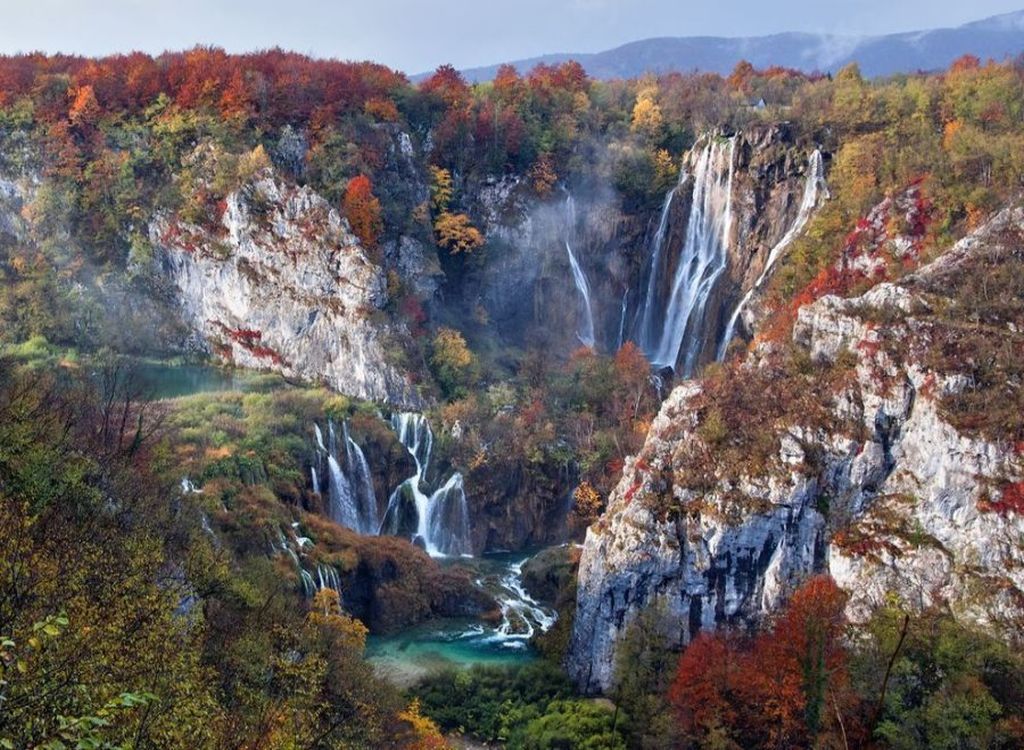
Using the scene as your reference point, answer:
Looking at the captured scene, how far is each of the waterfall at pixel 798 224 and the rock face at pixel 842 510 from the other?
15.9 meters

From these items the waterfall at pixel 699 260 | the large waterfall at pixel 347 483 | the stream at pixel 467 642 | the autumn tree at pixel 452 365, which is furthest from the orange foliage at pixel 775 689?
the autumn tree at pixel 452 365

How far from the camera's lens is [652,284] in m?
58.8

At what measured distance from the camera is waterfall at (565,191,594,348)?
60281mm

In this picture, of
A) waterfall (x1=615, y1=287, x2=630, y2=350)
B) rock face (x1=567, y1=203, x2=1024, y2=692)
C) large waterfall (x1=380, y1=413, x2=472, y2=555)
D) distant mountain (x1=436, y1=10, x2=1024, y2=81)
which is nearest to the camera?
rock face (x1=567, y1=203, x2=1024, y2=692)

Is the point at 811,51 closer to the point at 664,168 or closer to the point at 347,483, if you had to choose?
the point at 664,168

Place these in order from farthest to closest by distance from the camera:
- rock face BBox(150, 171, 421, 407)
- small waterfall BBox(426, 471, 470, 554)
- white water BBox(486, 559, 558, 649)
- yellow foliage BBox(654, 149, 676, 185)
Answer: yellow foliage BBox(654, 149, 676, 185)
rock face BBox(150, 171, 421, 407)
small waterfall BBox(426, 471, 470, 554)
white water BBox(486, 559, 558, 649)

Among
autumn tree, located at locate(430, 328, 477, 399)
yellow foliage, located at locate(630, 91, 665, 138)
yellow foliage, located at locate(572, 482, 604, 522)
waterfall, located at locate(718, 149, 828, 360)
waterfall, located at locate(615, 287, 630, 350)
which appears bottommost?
yellow foliage, located at locate(572, 482, 604, 522)

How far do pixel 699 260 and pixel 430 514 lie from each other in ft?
80.4

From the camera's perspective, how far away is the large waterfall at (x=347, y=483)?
42500 millimetres

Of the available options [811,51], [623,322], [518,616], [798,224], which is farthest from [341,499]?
[811,51]

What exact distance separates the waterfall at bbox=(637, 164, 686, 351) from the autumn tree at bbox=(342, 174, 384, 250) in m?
18.8

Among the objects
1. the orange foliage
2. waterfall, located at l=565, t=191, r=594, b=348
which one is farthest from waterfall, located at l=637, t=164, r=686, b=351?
the orange foliage

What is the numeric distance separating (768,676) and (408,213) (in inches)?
1578

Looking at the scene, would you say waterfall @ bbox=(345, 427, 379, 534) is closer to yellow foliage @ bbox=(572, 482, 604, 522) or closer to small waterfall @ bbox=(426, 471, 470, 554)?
small waterfall @ bbox=(426, 471, 470, 554)
